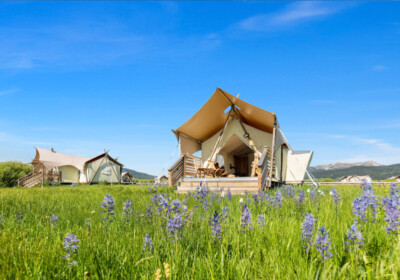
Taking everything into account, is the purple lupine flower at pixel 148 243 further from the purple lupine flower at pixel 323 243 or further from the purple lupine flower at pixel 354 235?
the purple lupine flower at pixel 354 235

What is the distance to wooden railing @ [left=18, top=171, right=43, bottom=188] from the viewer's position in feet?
96.5

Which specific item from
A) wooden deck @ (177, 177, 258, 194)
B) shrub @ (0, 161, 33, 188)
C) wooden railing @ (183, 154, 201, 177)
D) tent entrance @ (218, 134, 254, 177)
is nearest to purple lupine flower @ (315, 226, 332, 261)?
wooden deck @ (177, 177, 258, 194)

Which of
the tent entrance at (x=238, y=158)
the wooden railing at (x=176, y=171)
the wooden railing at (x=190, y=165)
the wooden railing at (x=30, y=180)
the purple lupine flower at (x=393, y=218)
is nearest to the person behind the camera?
the purple lupine flower at (x=393, y=218)

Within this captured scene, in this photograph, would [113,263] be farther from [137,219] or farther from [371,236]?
[371,236]

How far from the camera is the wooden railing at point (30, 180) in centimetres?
2941

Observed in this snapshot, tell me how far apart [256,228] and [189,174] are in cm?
1226

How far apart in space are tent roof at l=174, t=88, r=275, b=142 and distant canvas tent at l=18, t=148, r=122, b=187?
22.4 m

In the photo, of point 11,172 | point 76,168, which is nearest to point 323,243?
point 11,172

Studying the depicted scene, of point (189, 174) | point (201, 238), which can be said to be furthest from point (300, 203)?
point (189, 174)

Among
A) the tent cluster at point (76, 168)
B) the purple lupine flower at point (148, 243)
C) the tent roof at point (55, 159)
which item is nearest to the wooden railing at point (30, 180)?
the tent cluster at point (76, 168)

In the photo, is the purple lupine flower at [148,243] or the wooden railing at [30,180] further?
the wooden railing at [30,180]

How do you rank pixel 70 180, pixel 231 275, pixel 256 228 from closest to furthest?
pixel 231 275, pixel 256 228, pixel 70 180

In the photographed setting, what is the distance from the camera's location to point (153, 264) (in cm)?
214

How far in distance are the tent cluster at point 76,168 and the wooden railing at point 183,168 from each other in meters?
21.7
